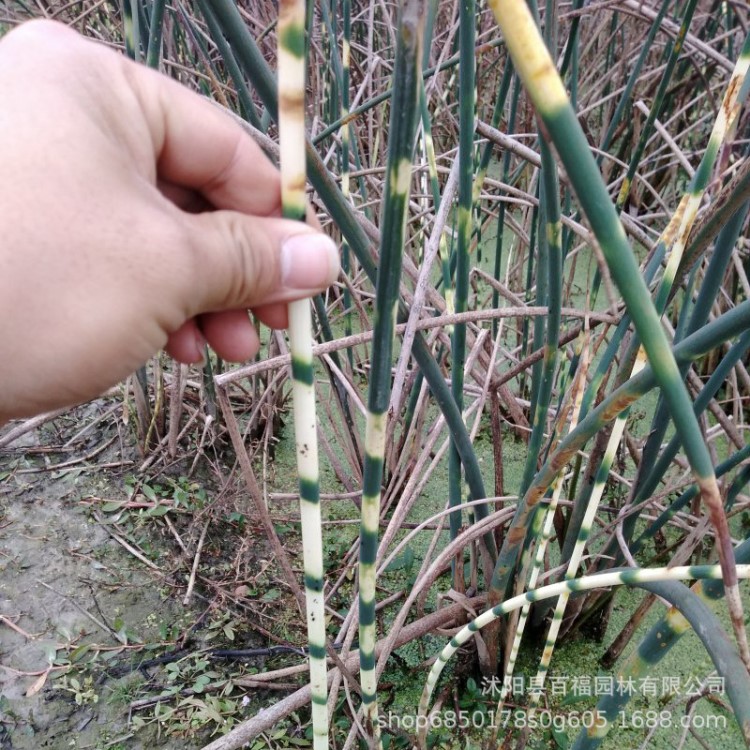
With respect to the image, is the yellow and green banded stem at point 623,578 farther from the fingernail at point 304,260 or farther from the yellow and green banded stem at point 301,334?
the fingernail at point 304,260

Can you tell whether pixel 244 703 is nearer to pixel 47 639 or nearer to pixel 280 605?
pixel 280 605

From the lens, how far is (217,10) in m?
0.39

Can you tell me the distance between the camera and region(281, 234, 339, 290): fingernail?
0.37 meters

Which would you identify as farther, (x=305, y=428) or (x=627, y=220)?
(x=627, y=220)

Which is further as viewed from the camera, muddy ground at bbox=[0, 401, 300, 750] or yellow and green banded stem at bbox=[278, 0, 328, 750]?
muddy ground at bbox=[0, 401, 300, 750]

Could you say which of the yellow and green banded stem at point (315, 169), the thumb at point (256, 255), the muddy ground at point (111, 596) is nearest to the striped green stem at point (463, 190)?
the yellow and green banded stem at point (315, 169)

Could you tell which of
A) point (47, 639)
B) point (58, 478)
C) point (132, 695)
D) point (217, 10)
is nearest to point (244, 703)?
point (132, 695)

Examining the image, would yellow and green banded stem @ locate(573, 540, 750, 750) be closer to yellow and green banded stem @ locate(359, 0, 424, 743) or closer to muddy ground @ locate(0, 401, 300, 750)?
yellow and green banded stem @ locate(359, 0, 424, 743)

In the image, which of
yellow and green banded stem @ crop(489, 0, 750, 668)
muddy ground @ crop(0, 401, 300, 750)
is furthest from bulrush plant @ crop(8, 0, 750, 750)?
muddy ground @ crop(0, 401, 300, 750)

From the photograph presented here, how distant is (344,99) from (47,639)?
0.96 metres

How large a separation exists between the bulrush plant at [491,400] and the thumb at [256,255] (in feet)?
0.12

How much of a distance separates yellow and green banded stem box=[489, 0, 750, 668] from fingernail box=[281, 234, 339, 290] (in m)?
0.17

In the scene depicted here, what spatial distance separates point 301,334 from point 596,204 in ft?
0.52

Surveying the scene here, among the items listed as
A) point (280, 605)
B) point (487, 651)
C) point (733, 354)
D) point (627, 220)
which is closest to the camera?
point (733, 354)
